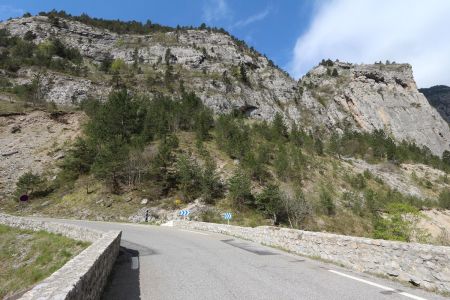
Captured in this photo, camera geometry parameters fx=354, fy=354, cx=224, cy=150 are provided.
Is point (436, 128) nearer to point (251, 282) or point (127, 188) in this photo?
point (127, 188)

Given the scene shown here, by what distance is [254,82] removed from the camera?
129m

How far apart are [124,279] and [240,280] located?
330 cm

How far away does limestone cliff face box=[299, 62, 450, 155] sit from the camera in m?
131

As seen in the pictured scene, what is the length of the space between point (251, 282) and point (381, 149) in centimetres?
9494

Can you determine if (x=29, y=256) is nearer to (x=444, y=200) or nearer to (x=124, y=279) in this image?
(x=124, y=279)

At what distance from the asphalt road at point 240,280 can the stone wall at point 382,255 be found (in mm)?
420

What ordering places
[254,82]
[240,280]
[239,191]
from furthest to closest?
[254,82] → [239,191] → [240,280]

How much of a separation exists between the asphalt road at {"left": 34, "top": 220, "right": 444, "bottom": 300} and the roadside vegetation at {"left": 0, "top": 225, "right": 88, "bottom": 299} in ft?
26.2

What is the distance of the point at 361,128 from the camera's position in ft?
429

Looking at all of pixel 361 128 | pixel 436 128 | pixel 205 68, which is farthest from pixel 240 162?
pixel 436 128

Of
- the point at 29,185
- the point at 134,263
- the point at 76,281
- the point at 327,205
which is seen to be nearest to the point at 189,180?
the point at 29,185

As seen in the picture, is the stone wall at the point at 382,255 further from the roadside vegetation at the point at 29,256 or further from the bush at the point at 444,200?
the bush at the point at 444,200

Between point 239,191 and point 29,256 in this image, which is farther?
point 239,191

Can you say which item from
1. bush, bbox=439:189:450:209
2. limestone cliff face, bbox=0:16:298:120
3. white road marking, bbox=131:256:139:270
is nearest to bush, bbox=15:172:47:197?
white road marking, bbox=131:256:139:270
